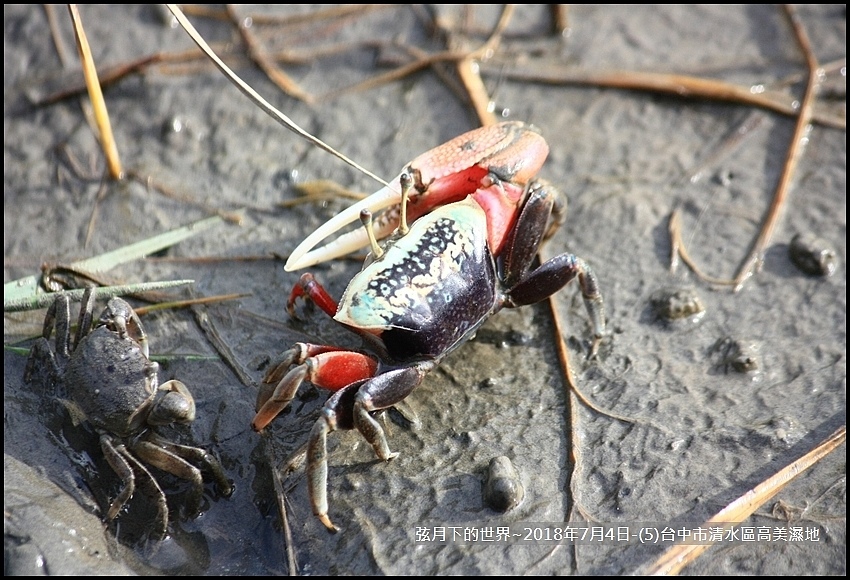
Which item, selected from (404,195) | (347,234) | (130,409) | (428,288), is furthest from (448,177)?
(130,409)

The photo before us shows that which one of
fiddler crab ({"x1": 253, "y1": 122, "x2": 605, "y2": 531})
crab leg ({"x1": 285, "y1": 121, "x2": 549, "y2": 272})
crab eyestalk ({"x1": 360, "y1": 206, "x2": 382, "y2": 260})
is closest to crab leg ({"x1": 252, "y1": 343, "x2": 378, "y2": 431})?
fiddler crab ({"x1": 253, "y1": 122, "x2": 605, "y2": 531})

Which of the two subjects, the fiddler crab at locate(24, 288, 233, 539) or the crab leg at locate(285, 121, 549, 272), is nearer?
the fiddler crab at locate(24, 288, 233, 539)

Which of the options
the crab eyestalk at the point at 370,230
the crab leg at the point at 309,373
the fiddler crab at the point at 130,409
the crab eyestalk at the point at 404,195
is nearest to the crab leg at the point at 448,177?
the crab eyestalk at the point at 404,195

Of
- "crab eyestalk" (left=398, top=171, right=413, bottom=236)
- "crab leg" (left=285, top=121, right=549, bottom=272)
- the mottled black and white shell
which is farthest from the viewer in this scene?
"crab leg" (left=285, top=121, right=549, bottom=272)

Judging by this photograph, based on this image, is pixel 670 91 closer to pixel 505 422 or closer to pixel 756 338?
pixel 756 338

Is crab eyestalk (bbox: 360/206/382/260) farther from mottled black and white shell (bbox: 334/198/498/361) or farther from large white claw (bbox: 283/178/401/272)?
large white claw (bbox: 283/178/401/272)

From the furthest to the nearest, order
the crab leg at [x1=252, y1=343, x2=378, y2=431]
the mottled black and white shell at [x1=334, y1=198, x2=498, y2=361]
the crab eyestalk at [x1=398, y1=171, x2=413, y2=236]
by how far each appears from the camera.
A: the crab eyestalk at [x1=398, y1=171, x2=413, y2=236], the mottled black and white shell at [x1=334, y1=198, x2=498, y2=361], the crab leg at [x1=252, y1=343, x2=378, y2=431]

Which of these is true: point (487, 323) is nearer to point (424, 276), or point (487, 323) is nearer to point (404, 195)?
point (424, 276)
